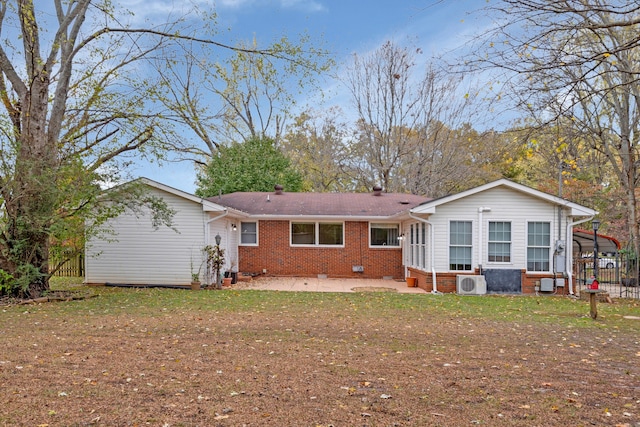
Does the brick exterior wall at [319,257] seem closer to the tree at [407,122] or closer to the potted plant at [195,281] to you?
the potted plant at [195,281]

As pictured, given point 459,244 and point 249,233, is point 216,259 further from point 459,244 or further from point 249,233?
point 459,244

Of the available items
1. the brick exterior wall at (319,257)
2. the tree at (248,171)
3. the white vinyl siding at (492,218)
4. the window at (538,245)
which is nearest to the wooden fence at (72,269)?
the brick exterior wall at (319,257)

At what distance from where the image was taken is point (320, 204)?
65.3 ft

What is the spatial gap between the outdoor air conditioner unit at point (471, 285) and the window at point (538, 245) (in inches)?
72.5

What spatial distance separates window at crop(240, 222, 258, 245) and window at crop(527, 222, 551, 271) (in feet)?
34.4

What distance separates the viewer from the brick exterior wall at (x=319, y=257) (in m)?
18.6

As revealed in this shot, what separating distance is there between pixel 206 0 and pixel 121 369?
10.6 metres

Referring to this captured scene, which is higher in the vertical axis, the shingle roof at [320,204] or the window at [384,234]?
the shingle roof at [320,204]

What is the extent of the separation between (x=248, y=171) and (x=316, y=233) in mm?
8868

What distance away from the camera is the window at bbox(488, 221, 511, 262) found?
14516 mm

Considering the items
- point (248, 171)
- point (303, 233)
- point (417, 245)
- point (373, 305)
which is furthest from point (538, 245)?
point (248, 171)

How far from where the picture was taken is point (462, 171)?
29266 millimetres

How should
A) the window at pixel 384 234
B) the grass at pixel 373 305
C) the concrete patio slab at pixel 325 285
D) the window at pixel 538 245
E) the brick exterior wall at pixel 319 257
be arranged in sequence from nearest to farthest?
the grass at pixel 373 305 → the window at pixel 538 245 → the concrete patio slab at pixel 325 285 → the brick exterior wall at pixel 319 257 → the window at pixel 384 234

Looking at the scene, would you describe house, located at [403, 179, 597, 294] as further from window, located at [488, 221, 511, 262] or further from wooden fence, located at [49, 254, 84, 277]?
wooden fence, located at [49, 254, 84, 277]
